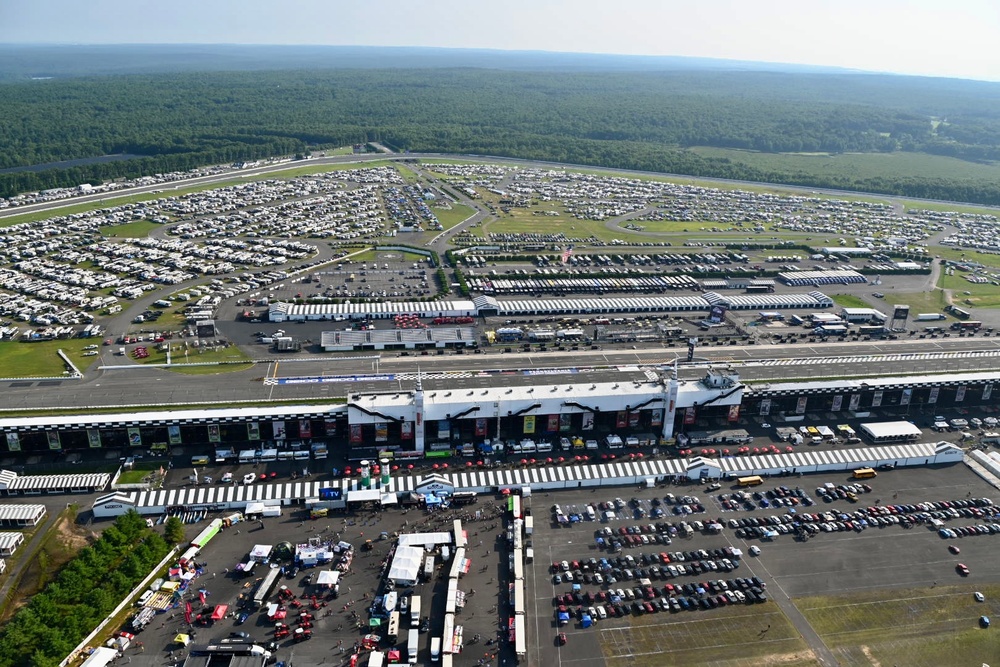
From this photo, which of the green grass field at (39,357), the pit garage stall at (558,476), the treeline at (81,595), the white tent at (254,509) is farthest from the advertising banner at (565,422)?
the green grass field at (39,357)

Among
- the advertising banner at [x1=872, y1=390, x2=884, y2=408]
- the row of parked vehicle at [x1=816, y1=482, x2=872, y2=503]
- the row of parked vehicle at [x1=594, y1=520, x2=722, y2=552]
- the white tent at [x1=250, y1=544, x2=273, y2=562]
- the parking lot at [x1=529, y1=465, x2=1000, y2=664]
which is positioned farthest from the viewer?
the advertising banner at [x1=872, y1=390, x2=884, y2=408]

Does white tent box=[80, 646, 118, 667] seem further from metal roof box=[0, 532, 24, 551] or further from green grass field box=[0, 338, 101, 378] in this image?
green grass field box=[0, 338, 101, 378]

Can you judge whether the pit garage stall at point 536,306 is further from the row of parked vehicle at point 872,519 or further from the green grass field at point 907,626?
the green grass field at point 907,626

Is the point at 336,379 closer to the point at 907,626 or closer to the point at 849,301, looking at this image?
the point at 907,626

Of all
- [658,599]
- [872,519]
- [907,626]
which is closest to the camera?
[907,626]

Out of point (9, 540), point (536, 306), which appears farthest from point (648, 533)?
point (536, 306)

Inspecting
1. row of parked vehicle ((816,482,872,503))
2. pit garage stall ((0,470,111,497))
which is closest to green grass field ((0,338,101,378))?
pit garage stall ((0,470,111,497))
